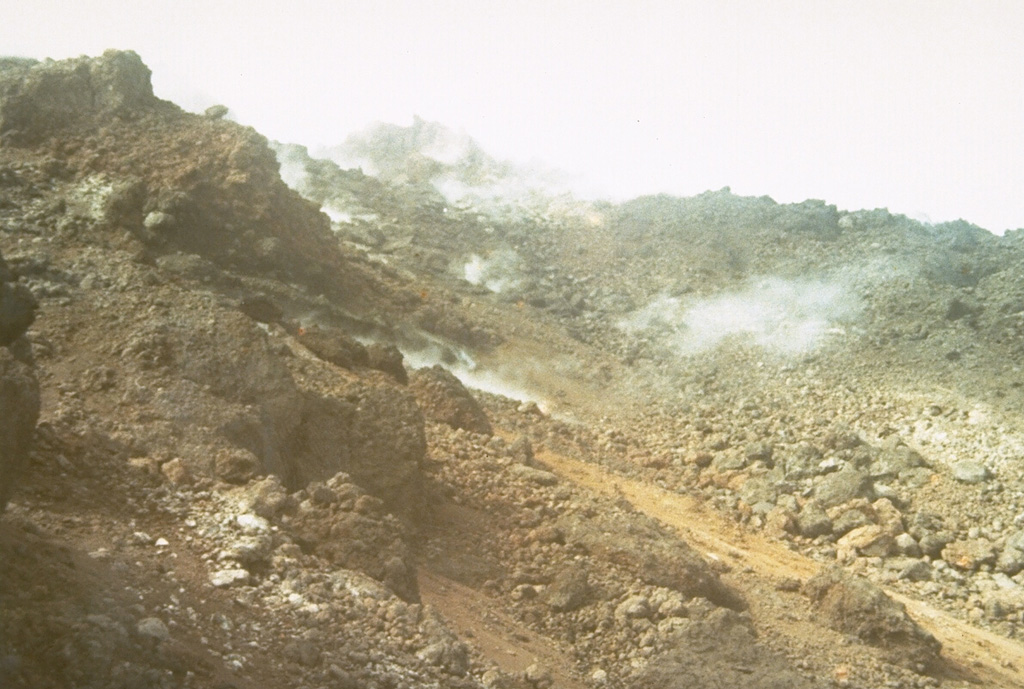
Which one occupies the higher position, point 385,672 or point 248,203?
point 248,203

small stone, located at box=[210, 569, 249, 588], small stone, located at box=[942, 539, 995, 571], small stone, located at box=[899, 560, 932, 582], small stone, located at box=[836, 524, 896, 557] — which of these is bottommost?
small stone, located at box=[210, 569, 249, 588]

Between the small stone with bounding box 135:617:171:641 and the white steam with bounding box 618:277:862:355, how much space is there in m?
14.9

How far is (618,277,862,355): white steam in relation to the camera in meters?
18.7

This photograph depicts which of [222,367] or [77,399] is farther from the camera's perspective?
[222,367]

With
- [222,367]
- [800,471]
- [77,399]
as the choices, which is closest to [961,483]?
[800,471]

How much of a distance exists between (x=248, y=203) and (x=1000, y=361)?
11.7 metres

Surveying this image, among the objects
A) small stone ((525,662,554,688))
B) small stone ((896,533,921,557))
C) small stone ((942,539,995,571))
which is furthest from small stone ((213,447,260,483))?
small stone ((942,539,995,571))

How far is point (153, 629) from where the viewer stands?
448 centimetres

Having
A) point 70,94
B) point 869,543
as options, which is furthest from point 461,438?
point 70,94

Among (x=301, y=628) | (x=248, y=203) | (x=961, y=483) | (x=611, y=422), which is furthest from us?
(x=611, y=422)

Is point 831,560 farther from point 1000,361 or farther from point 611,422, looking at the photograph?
point 1000,361

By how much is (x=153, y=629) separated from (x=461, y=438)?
5.69 metres

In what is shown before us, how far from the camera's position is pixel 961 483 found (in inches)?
521

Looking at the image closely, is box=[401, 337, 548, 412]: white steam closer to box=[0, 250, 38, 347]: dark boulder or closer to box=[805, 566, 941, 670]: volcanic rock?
box=[805, 566, 941, 670]: volcanic rock
